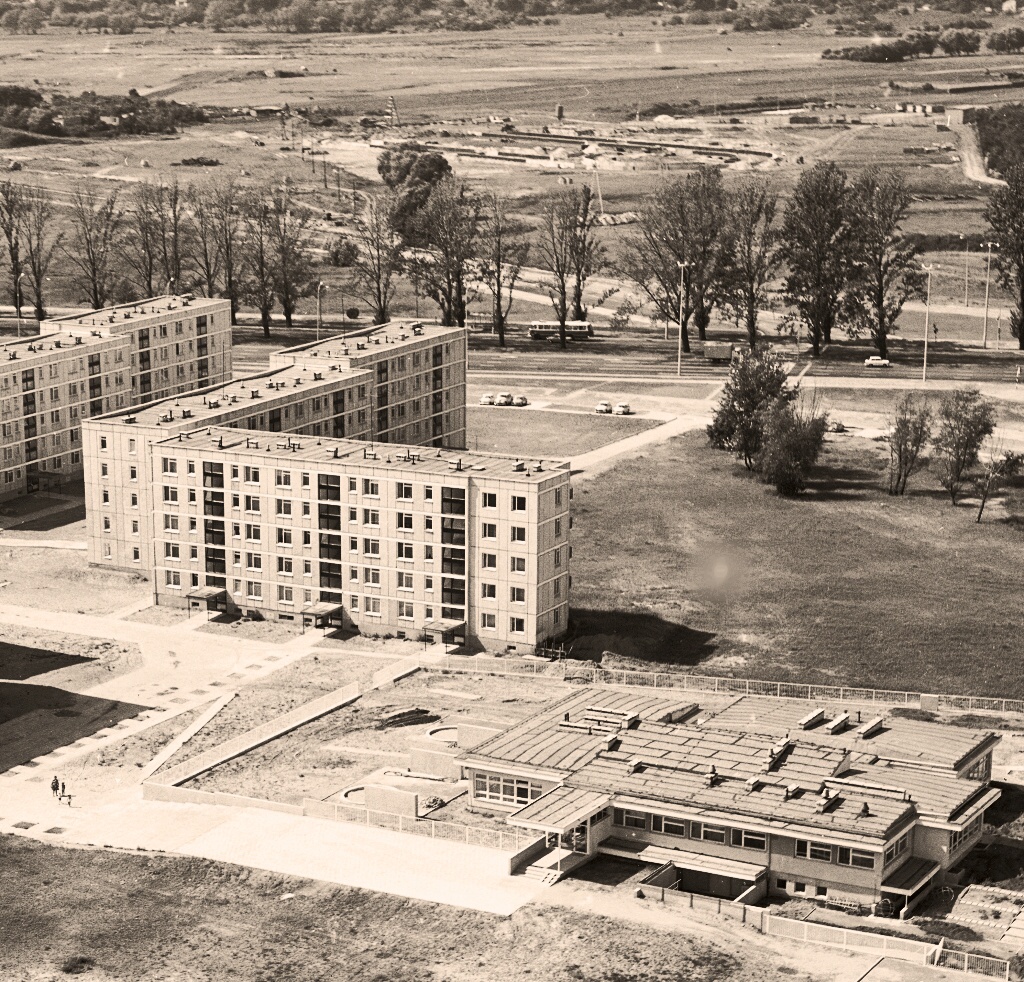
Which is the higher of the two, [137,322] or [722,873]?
[137,322]

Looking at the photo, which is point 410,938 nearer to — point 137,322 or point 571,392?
point 137,322

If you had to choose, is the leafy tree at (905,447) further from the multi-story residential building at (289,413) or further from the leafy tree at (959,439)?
the multi-story residential building at (289,413)

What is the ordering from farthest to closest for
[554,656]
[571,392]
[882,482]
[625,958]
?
[571,392], [882,482], [554,656], [625,958]

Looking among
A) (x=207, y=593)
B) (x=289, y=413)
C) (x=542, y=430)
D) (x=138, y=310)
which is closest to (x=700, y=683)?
(x=207, y=593)

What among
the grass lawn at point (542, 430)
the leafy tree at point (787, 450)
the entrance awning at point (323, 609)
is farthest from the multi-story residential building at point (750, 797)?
the grass lawn at point (542, 430)

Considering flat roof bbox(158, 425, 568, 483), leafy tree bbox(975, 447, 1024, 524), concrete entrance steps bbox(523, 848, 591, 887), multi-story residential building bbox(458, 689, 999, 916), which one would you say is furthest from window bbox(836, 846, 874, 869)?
leafy tree bbox(975, 447, 1024, 524)

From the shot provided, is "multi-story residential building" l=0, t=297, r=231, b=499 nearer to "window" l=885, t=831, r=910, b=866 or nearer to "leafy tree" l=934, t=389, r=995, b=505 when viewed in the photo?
"leafy tree" l=934, t=389, r=995, b=505

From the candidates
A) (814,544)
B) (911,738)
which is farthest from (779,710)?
(814,544)

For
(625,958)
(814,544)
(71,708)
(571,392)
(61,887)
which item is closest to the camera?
(625,958)
